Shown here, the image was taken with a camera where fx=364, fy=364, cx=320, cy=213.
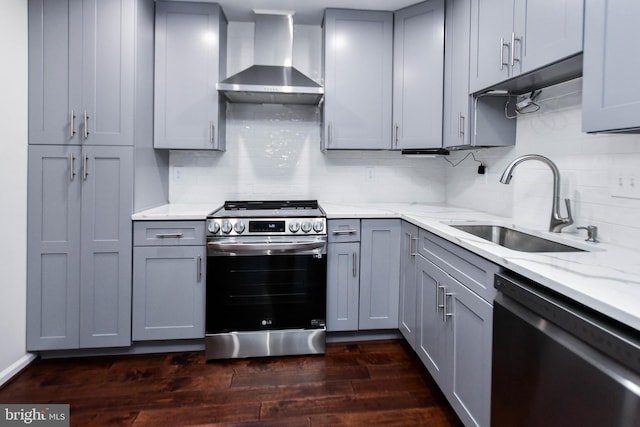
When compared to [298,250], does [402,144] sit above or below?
above

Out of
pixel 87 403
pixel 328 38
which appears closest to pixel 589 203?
pixel 328 38

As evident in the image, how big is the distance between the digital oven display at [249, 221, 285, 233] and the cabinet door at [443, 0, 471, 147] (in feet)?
4.23

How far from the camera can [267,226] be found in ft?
7.73

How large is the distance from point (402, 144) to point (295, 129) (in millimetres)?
909

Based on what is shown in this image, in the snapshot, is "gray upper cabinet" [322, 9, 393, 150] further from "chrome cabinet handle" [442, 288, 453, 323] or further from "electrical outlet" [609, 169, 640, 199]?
"electrical outlet" [609, 169, 640, 199]

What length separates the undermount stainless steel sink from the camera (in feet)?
5.54

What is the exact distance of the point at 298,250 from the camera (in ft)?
7.80

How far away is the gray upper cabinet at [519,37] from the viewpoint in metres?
1.41

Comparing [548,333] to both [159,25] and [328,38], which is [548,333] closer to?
[328,38]

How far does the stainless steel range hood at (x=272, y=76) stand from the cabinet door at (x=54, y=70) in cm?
87

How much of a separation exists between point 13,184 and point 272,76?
5.62ft

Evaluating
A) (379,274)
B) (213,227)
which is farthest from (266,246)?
(379,274)

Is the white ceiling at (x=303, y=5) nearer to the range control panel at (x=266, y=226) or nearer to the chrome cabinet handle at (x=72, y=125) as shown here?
the chrome cabinet handle at (x=72, y=125)

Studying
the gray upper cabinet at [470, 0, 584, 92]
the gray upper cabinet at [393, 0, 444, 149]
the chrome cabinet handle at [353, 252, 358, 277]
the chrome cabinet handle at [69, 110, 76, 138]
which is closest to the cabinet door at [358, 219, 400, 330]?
the chrome cabinet handle at [353, 252, 358, 277]
